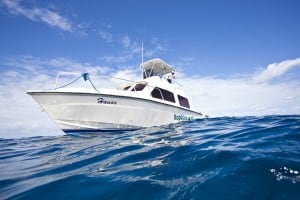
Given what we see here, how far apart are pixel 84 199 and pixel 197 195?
47.8 inches

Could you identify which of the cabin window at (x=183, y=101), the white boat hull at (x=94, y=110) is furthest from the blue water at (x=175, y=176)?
the cabin window at (x=183, y=101)

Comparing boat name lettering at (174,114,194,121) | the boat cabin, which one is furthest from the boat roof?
boat name lettering at (174,114,194,121)

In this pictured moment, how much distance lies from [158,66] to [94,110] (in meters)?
5.89

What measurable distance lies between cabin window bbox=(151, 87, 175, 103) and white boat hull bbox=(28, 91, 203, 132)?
2.89 ft

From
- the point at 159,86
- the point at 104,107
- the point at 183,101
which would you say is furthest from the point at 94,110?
the point at 183,101

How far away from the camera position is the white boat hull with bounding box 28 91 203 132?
8.79 metres

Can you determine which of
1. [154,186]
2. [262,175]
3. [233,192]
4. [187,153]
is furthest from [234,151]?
[154,186]

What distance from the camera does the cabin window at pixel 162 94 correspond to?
11321mm

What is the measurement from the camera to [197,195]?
228 centimetres

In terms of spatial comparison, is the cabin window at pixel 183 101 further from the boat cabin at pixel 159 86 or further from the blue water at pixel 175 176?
the blue water at pixel 175 176

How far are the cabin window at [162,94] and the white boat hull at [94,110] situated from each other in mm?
881

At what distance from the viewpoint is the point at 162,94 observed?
11.7 m

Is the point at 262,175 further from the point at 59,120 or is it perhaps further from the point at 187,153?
the point at 59,120

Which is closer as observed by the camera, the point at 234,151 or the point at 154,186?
the point at 154,186
